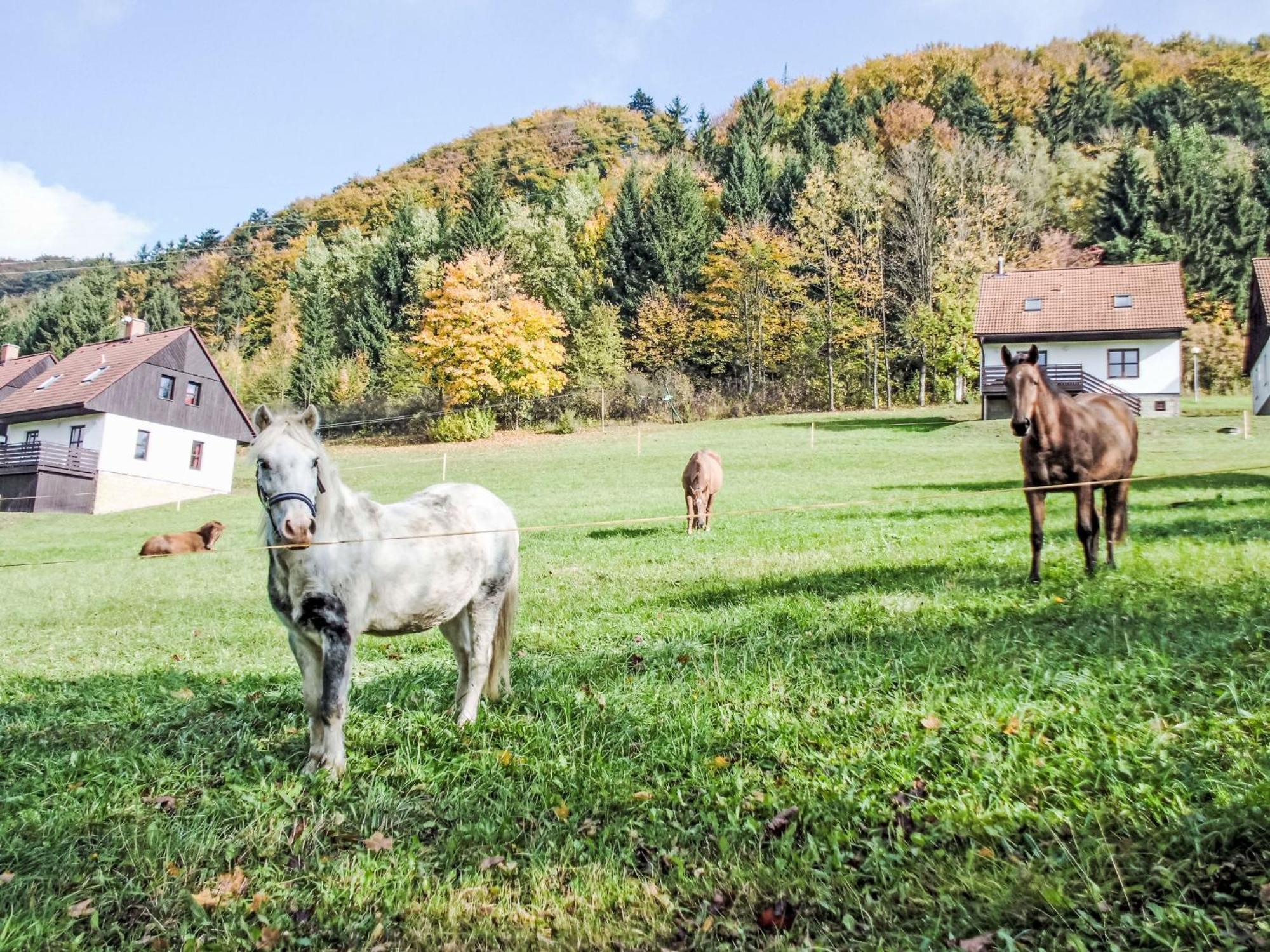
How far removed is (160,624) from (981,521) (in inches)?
438

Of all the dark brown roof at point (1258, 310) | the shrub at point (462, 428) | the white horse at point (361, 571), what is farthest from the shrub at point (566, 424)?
the white horse at point (361, 571)

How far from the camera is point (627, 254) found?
53031 millimetres

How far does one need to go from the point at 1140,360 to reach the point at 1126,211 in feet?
60.7

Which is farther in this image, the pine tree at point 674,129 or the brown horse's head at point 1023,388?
the pine tree at point 674,129

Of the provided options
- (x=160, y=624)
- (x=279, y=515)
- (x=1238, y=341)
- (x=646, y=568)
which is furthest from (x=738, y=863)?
(x=1238, y=341)

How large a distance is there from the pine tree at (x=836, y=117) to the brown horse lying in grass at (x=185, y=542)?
57.3 meters

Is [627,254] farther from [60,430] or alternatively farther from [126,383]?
[60,430]

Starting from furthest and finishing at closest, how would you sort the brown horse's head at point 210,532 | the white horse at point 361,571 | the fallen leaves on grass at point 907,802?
1. the brown horse's head at point 210,532
2. the white horse at point 361,571
3. the fallen leaves on grass at point 907,802

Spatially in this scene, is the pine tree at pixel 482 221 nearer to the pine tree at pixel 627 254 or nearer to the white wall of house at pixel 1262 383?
the pine tree at pixel 627 254

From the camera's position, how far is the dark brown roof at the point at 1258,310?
34.4 m

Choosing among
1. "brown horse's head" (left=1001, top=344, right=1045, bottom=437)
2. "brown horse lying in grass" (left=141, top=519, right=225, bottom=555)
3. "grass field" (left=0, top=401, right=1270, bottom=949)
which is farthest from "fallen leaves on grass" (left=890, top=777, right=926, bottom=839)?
"brown horse lying in grass" (left=141, top=519, right=225, bottom=555)

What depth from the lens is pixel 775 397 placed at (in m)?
44.8

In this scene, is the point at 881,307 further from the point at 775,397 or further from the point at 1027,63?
the point at 1027,63

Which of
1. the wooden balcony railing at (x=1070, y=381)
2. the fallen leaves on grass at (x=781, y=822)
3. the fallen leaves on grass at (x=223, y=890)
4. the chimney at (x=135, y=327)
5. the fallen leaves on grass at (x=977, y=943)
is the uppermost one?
the chimney at (x=135, y=327)
